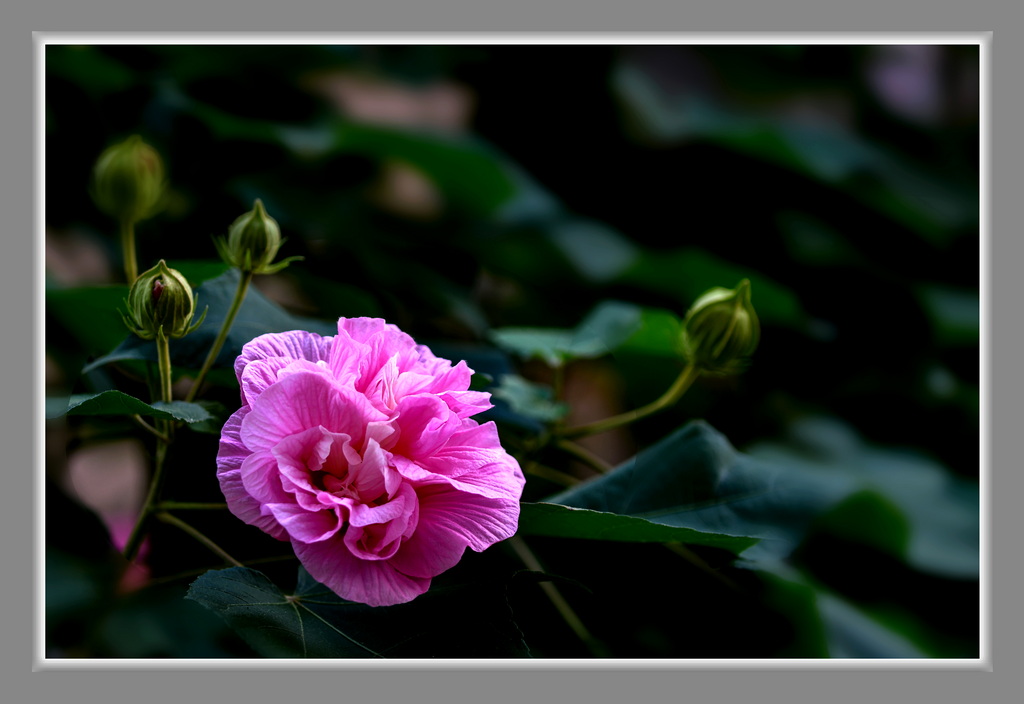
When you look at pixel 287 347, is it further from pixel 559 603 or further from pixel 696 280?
pixel 696 280

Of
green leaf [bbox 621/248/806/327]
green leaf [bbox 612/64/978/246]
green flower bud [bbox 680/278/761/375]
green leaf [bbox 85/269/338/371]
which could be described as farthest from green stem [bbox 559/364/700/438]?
green leaf [bbox 612/64/978/246]

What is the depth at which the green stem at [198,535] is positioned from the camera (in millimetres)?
287

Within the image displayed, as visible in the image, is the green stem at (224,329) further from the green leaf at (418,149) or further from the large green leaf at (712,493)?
the green leaf at (418,149)

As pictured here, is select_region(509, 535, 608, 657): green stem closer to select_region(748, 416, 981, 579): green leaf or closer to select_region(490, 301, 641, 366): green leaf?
select_region(490, 301, 641, 366): green leaf

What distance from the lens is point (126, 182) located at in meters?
0.40

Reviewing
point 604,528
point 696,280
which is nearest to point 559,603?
point 604,528

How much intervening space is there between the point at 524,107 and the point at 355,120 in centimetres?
18

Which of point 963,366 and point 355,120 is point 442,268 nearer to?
point 355,120

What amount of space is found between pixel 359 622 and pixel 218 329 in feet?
0.40

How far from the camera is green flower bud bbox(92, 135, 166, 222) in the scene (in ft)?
1.31

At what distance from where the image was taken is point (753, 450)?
26.0 inches

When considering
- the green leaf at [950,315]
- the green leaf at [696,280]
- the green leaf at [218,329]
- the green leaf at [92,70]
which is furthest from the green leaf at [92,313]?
the green leaf at [950,315]

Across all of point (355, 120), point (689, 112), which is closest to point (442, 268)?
point (355, 120)

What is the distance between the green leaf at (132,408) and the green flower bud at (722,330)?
8.6 inches
